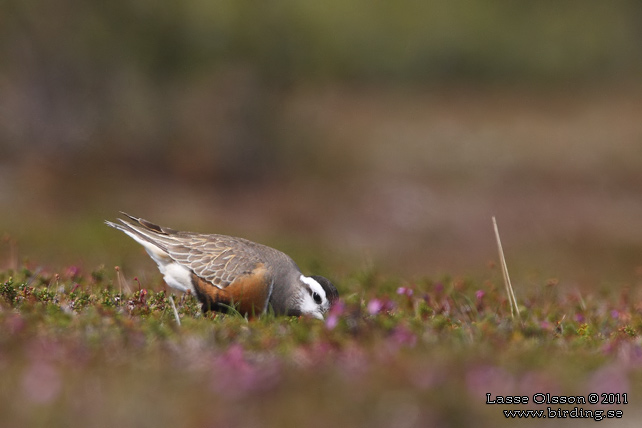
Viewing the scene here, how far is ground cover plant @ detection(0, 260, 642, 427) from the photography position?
484 centimetres

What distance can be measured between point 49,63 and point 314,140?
991cm

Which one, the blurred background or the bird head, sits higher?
the blurred background

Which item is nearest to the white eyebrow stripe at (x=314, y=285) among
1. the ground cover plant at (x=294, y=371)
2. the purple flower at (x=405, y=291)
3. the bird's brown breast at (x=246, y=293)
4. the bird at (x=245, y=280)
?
the bird at (x=245, y=280)

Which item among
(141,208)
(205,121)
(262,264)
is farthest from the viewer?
(205,121)

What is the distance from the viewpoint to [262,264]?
853cm

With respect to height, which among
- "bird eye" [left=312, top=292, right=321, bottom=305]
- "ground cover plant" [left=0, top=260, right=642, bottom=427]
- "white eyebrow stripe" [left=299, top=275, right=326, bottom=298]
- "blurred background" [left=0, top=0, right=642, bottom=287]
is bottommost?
"ground cover plant" [left=0, top=260, right=642, bottom=427]

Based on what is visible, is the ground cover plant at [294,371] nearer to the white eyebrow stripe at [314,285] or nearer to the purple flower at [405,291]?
the white eyebrow stripe at [314,285]

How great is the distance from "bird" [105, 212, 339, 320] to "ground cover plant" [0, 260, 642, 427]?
67cm

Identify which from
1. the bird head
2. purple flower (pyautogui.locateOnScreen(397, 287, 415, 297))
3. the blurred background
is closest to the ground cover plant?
the bird head

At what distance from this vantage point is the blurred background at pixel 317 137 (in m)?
23.5

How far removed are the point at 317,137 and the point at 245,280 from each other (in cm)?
2393

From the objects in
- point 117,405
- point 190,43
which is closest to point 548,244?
point 190,43

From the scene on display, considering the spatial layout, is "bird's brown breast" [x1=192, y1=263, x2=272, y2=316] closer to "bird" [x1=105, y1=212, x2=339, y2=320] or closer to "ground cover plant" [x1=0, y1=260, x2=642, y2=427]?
"bird" [x1=105, y1=212, x2=339, y2=320]

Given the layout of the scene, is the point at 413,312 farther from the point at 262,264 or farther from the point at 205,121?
the point at 205,121
